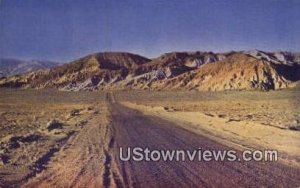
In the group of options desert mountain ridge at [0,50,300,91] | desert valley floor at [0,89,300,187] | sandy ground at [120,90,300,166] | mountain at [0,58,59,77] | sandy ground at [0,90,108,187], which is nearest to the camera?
desert valley floor at [0,89,300,187]

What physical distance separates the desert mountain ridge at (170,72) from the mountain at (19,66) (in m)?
0.15

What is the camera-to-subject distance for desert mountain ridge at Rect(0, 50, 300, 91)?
10.8 metres

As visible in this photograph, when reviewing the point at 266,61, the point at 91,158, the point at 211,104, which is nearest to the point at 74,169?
the point at 91,158

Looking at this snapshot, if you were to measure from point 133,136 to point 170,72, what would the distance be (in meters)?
3.08

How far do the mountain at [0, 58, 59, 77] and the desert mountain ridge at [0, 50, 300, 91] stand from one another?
0.15 meters

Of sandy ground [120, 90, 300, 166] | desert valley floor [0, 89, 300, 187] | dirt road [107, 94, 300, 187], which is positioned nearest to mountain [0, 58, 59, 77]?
desert valley floor [0, 89, 300, 187]

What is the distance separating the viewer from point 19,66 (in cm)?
974

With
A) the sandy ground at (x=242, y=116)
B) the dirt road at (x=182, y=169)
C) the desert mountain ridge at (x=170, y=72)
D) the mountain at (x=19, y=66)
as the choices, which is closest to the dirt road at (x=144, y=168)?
the dirt road at (x=182, y=169)

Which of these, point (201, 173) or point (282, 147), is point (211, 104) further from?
point (201, 173)

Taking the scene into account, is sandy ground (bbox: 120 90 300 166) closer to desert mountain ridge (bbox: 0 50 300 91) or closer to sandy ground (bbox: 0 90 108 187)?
desert mountain ridge (bbox: 0 50 300 91)

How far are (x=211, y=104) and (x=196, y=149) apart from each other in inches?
159

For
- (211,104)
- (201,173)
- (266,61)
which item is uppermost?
(266,61)

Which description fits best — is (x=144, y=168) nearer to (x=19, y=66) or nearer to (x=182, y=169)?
(x=182, y=169)

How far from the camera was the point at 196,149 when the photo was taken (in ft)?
31.2
